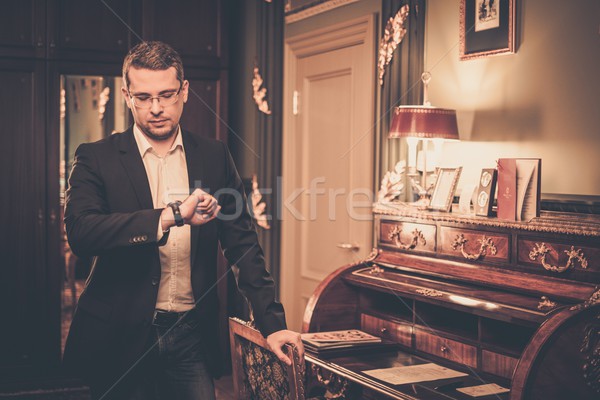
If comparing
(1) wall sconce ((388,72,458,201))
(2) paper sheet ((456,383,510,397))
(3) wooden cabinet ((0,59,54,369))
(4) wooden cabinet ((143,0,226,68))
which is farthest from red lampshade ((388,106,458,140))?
(3) wooden cabinet ((0,59,54,369))

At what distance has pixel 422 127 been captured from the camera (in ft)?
10.2

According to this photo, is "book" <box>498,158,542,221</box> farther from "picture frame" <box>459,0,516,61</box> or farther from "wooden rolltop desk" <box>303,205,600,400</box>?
"picture frame" <box>459,0,516,61</box>

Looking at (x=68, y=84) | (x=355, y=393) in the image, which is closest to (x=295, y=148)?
(x=68, y=84)

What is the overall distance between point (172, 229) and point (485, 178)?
1455 millimetres

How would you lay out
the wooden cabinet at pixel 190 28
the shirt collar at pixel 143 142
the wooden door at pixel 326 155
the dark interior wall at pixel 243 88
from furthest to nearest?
the dark interior wall at pixel 243 88
the wooden cabinet at pixel 190 28
the wooden door at pixel 326 155
the shirt collar at pixel 143 142

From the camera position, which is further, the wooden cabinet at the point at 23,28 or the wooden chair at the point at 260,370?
the wooden cabinet at the point at 23,28

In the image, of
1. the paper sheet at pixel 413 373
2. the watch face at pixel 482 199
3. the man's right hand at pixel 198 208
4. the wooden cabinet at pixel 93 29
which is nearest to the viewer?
the man's right hand at pixel 198 208

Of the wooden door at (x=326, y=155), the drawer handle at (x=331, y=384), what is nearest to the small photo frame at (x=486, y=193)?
the drawer handle at (x=331, y=384)

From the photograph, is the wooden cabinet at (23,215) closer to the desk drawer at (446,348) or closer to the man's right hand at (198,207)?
the desk drawer at (446,348)

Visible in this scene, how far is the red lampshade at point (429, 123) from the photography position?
310 cm

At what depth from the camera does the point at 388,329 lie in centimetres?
315

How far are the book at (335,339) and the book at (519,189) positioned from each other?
2.50 ft

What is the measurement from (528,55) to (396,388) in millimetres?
1525

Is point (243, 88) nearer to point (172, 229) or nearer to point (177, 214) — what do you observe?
point (172, 229)
